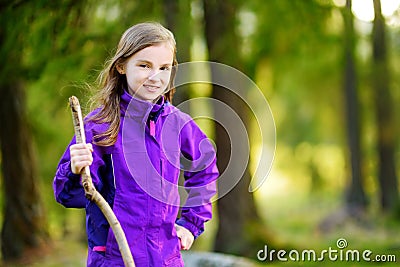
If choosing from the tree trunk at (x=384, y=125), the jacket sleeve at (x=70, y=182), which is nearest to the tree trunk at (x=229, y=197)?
the tree trunk at (x=384, y=125)

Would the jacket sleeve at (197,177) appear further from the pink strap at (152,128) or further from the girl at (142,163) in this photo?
the pink strap at (152,128)

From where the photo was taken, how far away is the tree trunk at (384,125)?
14.1 m

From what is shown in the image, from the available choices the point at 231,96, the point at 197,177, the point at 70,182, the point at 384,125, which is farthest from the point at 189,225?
the point at 384,125

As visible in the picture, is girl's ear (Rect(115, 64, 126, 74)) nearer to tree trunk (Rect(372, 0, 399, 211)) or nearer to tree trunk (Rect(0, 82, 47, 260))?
tree trunk (Rect(0, 82, 47, 260))

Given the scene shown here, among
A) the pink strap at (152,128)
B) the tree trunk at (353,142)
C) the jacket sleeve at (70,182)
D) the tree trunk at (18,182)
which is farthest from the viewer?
the tree trunk at (353,142)

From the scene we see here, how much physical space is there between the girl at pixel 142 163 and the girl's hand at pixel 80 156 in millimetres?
93

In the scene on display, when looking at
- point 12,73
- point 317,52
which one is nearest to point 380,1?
point 12,73

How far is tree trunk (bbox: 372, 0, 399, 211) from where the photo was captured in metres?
14.1

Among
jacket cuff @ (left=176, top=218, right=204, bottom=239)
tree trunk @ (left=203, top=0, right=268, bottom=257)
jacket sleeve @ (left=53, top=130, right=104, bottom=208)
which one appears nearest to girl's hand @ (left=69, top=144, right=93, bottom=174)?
jacket sleeve @ (left=53, top=130, right=104, bottom=208)

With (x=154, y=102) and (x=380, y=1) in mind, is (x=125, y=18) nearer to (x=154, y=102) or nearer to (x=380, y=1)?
(x=380, y=1)

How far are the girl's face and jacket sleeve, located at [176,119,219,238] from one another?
237 mm

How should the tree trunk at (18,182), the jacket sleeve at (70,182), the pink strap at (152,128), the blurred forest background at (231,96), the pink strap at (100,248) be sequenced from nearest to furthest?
the jacket sleeve at (70,182) < the pink strap at (100,248) < the pink strap at (152,128) < the blurred forest background at (231,96) < the tree trunk at (18,182)

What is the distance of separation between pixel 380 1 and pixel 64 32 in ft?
8.93
